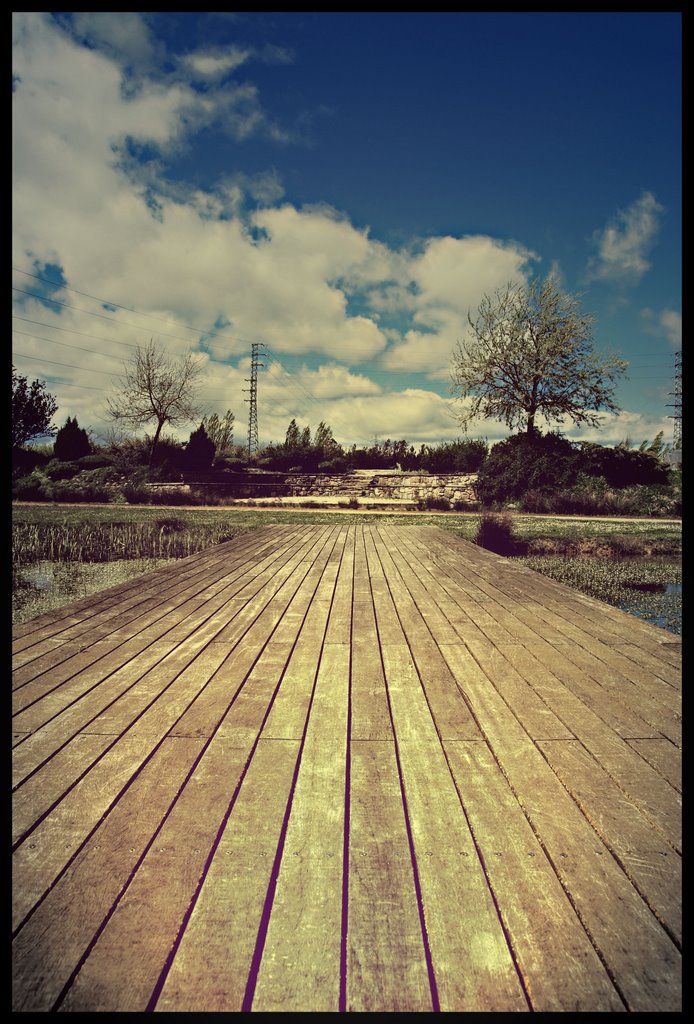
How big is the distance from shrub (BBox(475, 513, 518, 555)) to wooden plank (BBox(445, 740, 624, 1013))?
6.69 metres

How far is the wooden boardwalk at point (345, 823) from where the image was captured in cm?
87

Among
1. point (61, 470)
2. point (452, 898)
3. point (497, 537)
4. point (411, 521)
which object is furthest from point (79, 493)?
point (452, 898)

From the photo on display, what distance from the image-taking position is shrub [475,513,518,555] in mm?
8111

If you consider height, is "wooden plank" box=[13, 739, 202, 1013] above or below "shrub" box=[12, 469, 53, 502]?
below

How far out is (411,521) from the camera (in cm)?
1154

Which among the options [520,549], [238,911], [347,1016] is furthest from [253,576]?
[520,549]

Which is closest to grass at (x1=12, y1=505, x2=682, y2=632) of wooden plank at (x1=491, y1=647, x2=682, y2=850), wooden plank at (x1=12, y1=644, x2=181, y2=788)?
wooden plank at (x1=12, y1=644, x2=181, y2=788)

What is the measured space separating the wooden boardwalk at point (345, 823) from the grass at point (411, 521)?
2.42 meters

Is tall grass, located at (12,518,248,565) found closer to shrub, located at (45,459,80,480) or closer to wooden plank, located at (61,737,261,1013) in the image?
wooden plank, located at (61,737,261,1013)

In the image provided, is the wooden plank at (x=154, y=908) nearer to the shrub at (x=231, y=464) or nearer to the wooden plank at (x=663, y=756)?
the wooden plank at (x=663, y=756)

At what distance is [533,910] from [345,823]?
449 millimetres

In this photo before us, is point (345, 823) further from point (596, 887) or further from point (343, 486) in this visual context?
point (343, 486)

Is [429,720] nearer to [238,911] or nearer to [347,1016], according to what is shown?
[238,911]

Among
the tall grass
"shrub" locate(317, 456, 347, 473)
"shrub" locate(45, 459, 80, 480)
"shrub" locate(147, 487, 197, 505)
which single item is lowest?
the tall grass
